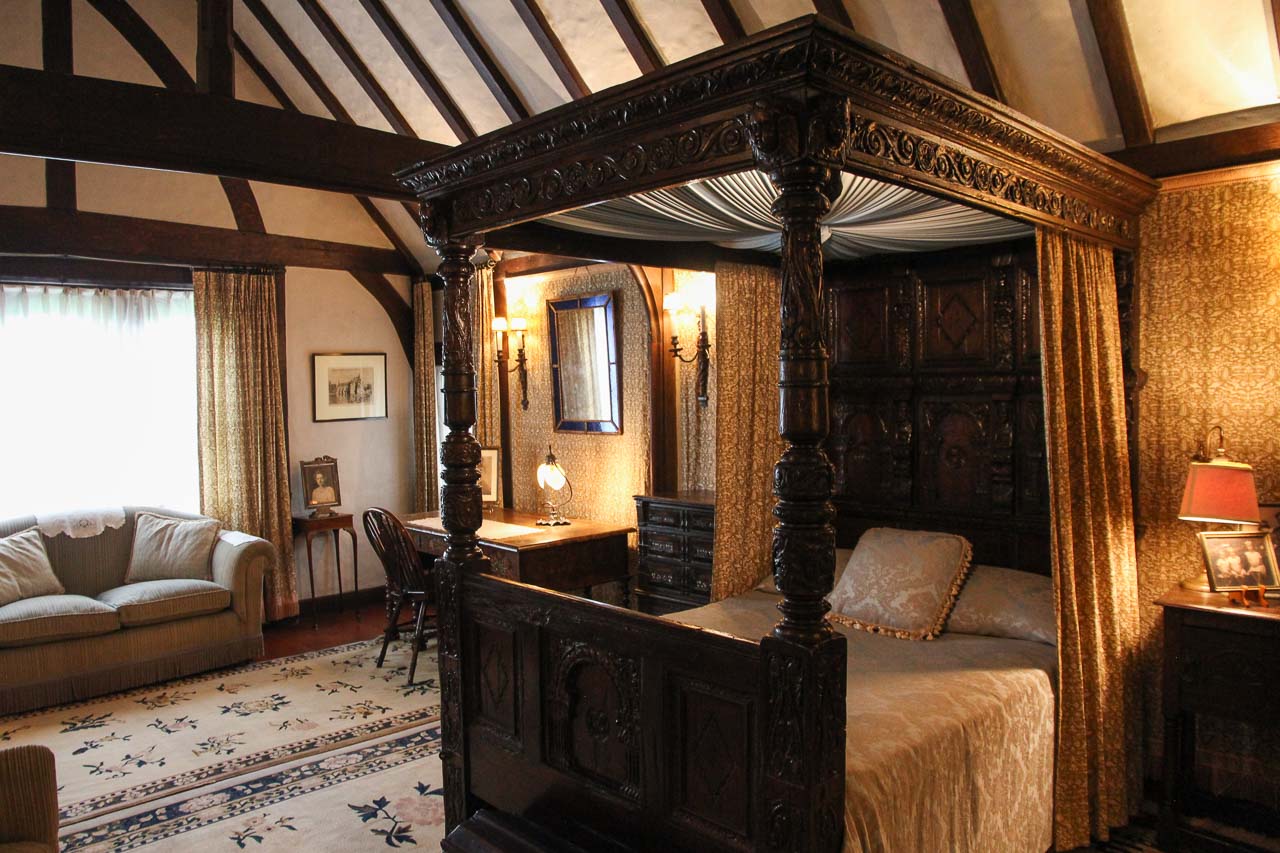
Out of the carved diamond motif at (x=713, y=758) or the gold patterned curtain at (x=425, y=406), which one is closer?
the carved diamond motif at (x=713, y=758)

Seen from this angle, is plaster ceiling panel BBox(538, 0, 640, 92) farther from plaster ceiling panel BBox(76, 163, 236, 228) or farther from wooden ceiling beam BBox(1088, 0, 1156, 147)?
plaster ceiling panel BBox(76, 163, 236, 228)

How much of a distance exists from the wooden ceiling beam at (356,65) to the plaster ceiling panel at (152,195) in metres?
1.43

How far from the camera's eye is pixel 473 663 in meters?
3.09

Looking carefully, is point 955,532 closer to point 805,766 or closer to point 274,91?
point 805,766

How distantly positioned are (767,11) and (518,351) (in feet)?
11.6

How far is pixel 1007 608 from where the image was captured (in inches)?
141

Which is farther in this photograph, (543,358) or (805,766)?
(543,358)

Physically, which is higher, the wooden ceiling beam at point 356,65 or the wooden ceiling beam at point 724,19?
the wooden ceiling beam at point 356,65

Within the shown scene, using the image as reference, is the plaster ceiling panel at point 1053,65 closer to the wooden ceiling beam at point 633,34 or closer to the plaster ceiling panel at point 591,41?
the wooden ceiling beam at point 633,34

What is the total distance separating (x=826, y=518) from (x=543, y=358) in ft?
15.3

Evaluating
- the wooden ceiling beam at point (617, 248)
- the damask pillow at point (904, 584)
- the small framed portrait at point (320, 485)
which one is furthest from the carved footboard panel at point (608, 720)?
the small framed portrait at point (320, 485)

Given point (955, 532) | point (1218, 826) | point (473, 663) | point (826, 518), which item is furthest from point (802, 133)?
point (1218, 826)

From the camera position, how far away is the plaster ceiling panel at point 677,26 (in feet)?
12.3

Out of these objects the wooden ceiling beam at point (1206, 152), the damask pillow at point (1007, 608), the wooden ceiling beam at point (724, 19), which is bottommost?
the damask pillow at point (1007, 608)
